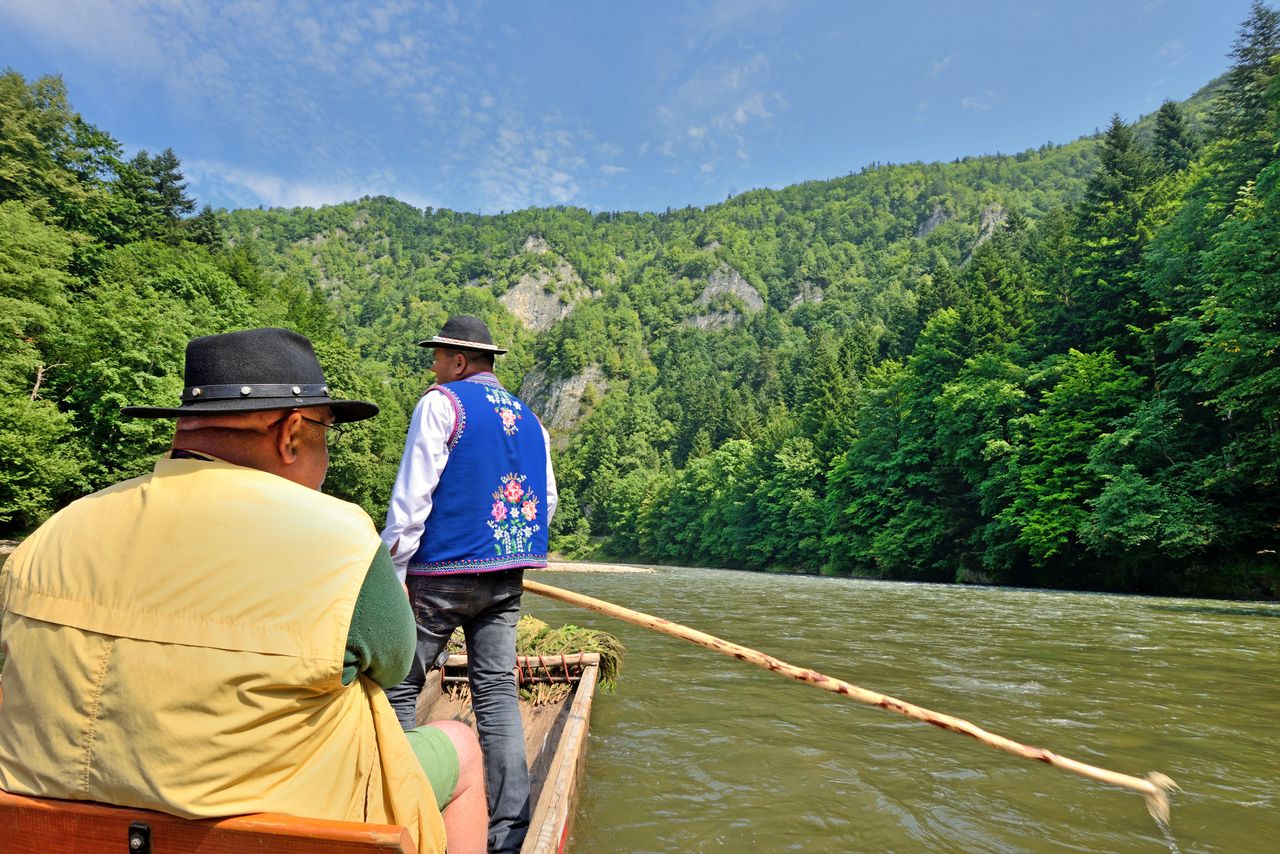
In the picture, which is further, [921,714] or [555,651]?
[555,651]

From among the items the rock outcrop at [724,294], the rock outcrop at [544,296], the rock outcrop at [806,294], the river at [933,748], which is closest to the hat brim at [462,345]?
the river at [933,748]

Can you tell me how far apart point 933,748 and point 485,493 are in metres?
4.02

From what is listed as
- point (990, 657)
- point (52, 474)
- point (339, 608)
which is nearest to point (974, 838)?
point (339, 608)

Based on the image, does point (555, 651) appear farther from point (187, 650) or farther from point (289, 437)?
point (187, 650)

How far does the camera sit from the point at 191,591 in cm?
137

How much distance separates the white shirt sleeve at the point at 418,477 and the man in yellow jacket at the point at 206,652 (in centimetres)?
143

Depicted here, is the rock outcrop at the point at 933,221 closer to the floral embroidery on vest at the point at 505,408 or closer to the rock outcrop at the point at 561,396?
the rock outcrop at the point at 561,396

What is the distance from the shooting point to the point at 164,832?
1363 millimetres

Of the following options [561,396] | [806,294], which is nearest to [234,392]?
[561,396]

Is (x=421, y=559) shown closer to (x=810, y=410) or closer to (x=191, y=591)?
(x=191, y=591)

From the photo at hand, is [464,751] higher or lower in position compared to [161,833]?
lower

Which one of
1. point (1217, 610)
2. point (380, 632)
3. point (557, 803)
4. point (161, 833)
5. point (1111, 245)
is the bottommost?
point (1217, 610)

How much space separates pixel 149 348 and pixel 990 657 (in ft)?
102

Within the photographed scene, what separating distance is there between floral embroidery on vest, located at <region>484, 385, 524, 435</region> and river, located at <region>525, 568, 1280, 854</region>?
214 cm
